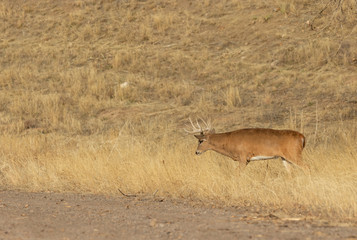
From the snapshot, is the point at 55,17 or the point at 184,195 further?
the point at 55,17

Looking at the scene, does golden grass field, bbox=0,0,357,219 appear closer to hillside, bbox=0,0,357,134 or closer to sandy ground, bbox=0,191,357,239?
hillside, bbox=0,0,357,134

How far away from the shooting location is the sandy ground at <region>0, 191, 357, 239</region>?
6.76 m

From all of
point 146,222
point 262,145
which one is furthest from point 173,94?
point 146,222

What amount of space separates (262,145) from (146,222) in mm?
4058

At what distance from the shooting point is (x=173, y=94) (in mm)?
21797

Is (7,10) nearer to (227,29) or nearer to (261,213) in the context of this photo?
(227,29)

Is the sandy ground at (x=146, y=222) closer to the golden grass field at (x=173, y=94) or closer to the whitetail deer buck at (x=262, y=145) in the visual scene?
the golden grass field at (x=173, y=94)

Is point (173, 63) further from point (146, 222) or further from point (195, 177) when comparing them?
point (146, 222)

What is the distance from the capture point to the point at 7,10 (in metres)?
31.5

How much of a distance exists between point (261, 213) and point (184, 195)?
6.56 ft

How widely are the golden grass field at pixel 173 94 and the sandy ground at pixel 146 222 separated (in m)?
0.74

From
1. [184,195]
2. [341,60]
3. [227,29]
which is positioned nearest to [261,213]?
[184,195]

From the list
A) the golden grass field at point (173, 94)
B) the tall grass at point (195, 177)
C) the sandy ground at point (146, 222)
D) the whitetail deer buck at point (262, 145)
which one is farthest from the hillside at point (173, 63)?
the sandy ground at point (146, 222)

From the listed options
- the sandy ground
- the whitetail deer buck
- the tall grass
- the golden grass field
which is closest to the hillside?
the golden grass field
